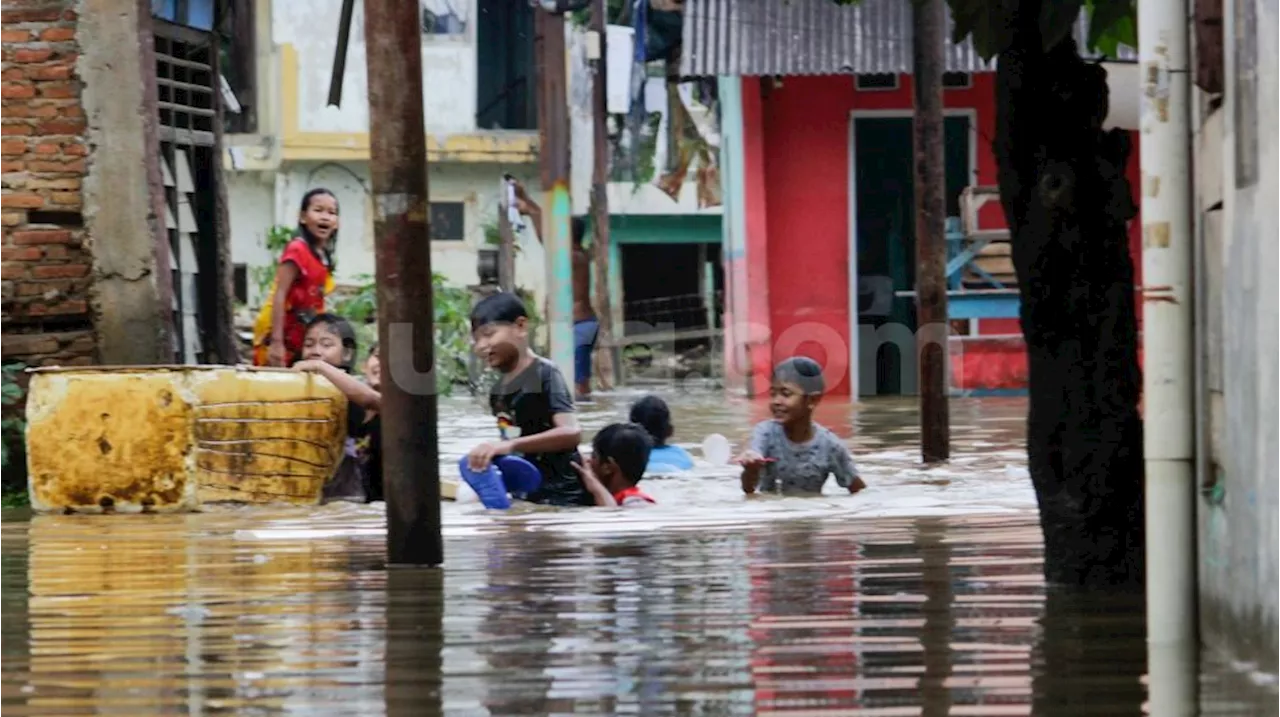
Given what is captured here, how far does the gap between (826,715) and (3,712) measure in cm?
182

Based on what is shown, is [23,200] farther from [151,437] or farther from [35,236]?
[151,437]

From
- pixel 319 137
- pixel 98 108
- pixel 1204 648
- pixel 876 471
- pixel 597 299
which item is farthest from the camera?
pixel 319 137

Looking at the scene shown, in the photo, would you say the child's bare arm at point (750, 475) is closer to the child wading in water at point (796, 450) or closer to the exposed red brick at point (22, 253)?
the child wading in water at point (796, 450)

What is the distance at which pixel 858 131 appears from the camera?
2292 centimetres

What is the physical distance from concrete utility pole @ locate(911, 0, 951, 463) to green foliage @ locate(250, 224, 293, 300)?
19.5m

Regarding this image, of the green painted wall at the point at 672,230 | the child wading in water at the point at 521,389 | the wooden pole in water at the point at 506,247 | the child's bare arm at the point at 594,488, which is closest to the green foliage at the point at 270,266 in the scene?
the wooden pole in water at the point at 506,247

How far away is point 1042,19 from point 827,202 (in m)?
15.9

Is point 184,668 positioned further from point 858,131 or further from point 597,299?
point 597,299

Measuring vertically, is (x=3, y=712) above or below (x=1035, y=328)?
below

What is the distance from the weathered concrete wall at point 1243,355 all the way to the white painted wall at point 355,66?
2794 centimetres

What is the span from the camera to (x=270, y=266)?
33.3 metres

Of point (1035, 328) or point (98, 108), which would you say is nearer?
point (1035, 328)

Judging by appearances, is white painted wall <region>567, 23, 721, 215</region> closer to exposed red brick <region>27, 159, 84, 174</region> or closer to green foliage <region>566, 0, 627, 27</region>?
green foliage <region>566, 0, 627, 27</region>

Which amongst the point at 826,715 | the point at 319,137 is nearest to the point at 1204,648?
the point at 826,715
